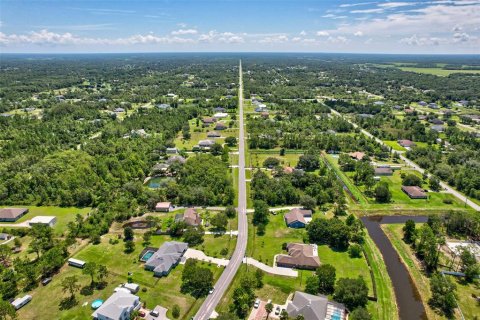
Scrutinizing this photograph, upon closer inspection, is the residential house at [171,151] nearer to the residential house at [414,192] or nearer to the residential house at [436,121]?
the residential house at [414,192]

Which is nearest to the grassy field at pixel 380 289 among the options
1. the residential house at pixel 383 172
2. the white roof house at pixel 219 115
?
the residential house at pixel 383 172

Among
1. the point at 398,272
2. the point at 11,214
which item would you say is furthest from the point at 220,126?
the point at 398,272

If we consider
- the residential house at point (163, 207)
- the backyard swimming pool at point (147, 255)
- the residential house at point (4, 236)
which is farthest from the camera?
the residential house at point (163, 207)

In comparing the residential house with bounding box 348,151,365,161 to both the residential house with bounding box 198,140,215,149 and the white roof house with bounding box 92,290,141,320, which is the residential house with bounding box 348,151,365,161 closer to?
the residential house with bounding box 198,140,215,149

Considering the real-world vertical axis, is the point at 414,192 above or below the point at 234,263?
above

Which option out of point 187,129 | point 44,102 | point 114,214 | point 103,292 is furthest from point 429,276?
point 44,102

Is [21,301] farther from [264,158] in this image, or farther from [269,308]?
[264,158]
